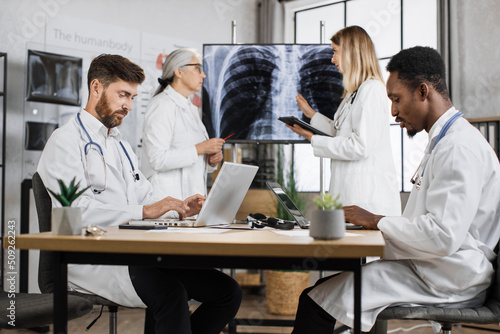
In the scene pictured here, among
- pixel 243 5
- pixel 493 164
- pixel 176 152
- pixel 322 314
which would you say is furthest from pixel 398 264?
pixel 243 5

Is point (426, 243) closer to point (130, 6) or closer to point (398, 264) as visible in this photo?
point (398, 264)

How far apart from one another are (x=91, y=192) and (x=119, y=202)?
0.16 meters

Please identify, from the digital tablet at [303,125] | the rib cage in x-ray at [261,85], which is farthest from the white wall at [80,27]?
the digital tablet at [303,125]

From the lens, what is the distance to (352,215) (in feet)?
5.46

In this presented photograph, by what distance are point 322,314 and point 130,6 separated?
368cm

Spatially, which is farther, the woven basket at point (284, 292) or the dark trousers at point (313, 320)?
the woven basket at point (284, 292)

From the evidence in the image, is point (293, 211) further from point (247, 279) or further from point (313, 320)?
point (247, 279)

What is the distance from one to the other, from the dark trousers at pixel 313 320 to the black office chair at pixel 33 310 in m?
0.69

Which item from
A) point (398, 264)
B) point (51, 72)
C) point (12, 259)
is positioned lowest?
point (12, 259)

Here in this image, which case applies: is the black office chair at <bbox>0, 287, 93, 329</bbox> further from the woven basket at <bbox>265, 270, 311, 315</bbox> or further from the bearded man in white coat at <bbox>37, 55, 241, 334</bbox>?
the woven basket at <bbox>265, 270, 311, 315</bbox>

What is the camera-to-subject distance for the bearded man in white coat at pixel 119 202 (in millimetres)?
1727

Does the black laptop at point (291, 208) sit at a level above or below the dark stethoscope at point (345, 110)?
below

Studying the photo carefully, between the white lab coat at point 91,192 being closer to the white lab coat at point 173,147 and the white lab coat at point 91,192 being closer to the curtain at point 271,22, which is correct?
the white lab coat at point 173,147

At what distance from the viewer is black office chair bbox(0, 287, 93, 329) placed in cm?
158
